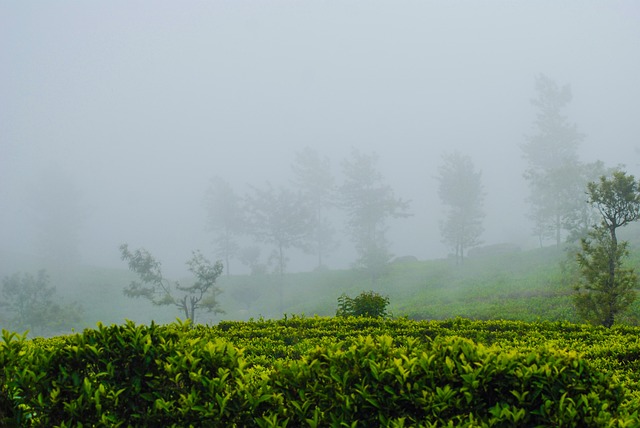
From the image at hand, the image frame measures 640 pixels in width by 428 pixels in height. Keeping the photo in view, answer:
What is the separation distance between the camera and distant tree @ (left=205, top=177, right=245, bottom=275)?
62.4 meters

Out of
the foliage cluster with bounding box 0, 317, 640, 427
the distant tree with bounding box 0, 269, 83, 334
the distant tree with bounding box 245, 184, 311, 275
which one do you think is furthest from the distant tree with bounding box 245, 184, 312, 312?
the foliage cluster with bounding box 0, 317, 640, 427

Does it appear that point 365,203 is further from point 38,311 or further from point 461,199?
point 38,311

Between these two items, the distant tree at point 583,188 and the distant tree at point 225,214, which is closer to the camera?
the distant tree at point 583,188

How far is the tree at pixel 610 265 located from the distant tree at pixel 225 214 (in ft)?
160

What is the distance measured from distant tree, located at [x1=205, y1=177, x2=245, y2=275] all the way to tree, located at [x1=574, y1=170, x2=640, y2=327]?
48.9 meters

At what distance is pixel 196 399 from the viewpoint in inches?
167

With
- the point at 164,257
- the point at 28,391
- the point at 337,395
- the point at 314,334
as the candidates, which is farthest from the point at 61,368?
the point at 164,257

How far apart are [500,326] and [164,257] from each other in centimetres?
8800

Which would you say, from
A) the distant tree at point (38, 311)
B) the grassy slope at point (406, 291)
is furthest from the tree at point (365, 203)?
the distant tree at point (38, 311)

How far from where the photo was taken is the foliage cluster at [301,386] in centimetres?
408

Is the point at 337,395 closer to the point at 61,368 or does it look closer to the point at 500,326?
the point at 61,368

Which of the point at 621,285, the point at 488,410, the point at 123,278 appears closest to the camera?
the point at 488,410

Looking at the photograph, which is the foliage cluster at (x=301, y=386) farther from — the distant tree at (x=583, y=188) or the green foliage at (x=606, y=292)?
the distant tree at (x=583, y=188)

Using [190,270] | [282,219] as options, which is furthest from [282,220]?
[190,270]
